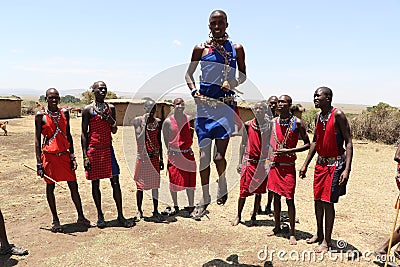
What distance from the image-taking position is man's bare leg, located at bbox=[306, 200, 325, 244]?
17.4 feet

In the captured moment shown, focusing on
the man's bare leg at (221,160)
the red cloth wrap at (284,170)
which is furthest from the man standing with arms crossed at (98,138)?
the man's bare leg at (221,160)

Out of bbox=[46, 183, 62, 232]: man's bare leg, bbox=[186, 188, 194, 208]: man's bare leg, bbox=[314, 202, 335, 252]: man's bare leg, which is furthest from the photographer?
bbox=[186, 188, 194, 208]: man's bare leg

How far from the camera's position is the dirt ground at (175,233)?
190 inches

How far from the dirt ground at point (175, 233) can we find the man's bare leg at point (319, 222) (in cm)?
17

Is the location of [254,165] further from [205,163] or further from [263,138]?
[205,163]

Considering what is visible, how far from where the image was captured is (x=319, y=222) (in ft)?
17.7

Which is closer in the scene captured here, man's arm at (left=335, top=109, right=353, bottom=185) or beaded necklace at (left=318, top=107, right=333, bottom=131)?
man's arm at (left=335, top=109, right=353, bottom=185)

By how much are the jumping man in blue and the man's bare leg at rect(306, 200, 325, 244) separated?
7.51 ft

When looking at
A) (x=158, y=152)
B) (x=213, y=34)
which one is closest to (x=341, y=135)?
(x=213, y=34)

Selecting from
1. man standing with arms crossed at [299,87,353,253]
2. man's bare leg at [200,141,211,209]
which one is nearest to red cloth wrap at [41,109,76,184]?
man's bare leg at [200,141,211,209]

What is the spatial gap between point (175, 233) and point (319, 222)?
7.29ft

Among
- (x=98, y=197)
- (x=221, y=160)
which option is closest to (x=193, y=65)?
(x=221, y=160)

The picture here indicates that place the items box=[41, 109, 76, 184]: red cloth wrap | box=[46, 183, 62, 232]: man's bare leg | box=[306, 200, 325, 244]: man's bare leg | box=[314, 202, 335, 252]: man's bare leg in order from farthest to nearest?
1. box=[46, 183, 62, 232]: man's bare leg
2. box=[41, 109, 76, 184]: red cloth wrap
3. box=[306, 200, 325, 244]: man's bare leg
4. box=[314, 202, 335, 252]: man's bare leg

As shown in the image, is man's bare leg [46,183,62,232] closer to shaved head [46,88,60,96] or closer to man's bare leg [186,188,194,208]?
shaved head [46,88,60,96]
